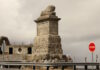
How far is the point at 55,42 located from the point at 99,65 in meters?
38.7

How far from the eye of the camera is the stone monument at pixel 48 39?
62.2m

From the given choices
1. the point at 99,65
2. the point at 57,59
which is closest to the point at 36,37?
the point at 57,59

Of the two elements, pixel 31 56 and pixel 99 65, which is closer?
pixel 99 65

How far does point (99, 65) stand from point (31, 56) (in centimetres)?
4336

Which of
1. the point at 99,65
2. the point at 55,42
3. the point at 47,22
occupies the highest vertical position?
the point at 47,22

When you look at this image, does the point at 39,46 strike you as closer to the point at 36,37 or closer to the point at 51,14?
the point at 36,37

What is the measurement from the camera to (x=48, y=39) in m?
62.5

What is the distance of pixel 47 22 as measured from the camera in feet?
207

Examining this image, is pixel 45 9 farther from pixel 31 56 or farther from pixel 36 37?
pixel 31 56

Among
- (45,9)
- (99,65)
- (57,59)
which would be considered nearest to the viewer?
(99,65)

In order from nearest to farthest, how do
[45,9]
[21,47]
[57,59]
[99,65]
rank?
[99,65] → [57,59] → [45,9] → [21,47]

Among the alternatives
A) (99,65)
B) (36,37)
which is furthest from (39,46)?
(99,65)

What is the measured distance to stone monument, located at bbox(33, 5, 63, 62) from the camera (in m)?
62.2

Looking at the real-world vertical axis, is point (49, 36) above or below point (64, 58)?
above
